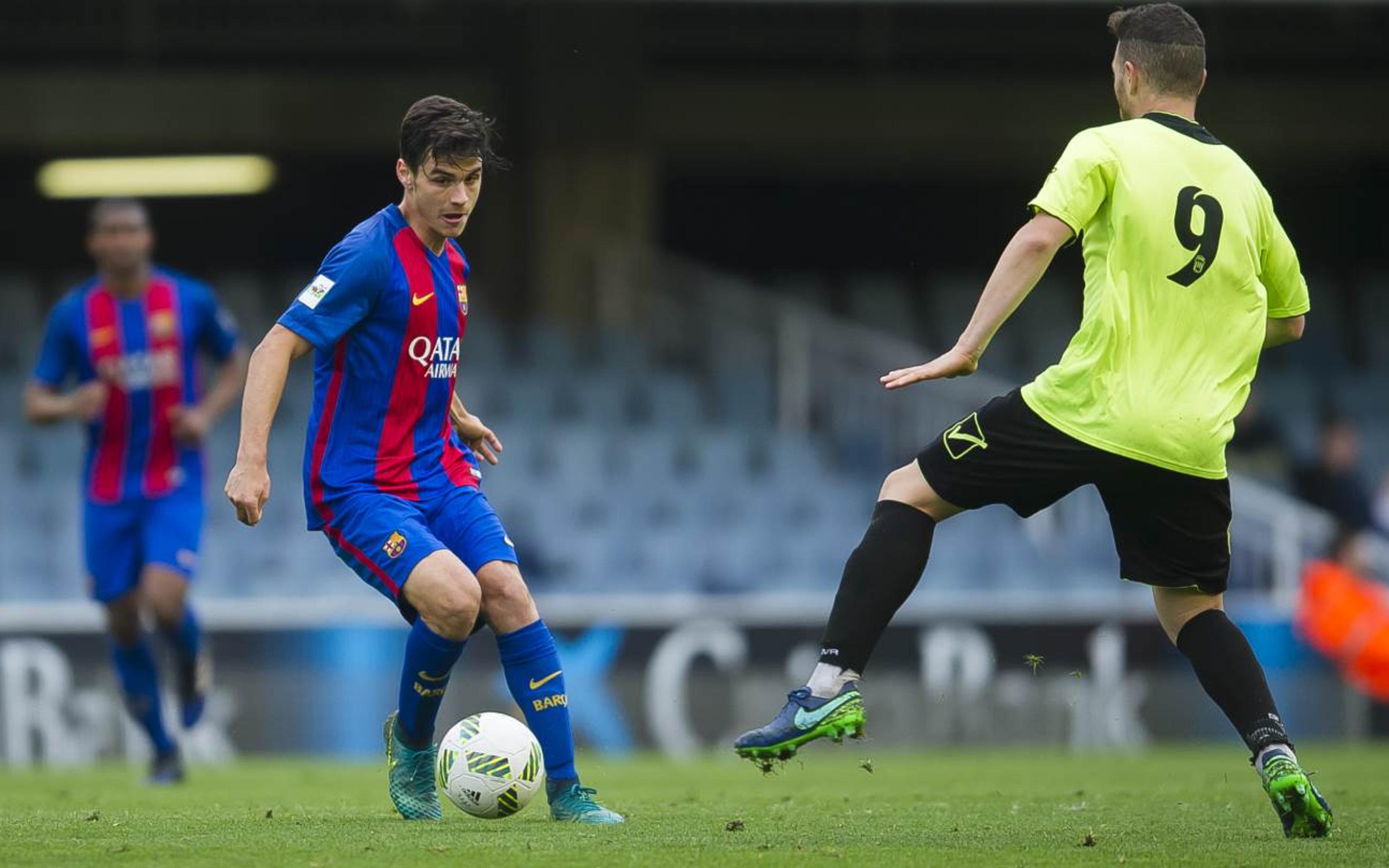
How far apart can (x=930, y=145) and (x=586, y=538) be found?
561 cm

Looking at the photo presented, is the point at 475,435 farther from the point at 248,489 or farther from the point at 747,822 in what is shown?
the point at 747,822

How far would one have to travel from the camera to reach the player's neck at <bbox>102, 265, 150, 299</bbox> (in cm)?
916

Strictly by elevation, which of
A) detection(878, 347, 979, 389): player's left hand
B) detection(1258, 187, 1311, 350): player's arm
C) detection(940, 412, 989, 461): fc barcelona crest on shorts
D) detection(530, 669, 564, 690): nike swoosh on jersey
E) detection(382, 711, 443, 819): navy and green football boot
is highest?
detection(1258, 187, 1311, 350): player's arm

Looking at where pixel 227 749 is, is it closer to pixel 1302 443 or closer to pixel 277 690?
pixel 277 690

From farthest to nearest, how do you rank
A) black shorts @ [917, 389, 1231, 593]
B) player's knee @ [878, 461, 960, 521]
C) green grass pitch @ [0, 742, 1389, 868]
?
player's knee @ [878, 461, 960, 521], black shorts @ [917, 389, 1231, 593], green grass pitch @ [0, 742, 1389, 868]

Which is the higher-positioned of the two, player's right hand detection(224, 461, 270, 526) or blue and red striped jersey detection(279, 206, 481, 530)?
blue and red striped jersey detection(279, 206, 481, 530)

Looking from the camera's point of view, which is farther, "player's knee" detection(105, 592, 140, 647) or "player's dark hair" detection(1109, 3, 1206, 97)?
"player's knee" detection(105, 592, 140, 647)

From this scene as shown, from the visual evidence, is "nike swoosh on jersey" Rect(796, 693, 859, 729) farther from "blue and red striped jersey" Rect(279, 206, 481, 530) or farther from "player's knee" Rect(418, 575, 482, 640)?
"blue and red striped jersey" Rect(279, 206, 481, 530)

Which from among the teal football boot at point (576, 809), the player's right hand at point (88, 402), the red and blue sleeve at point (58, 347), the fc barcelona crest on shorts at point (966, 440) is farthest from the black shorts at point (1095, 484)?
the red and blue sleeve at point (58, 347)

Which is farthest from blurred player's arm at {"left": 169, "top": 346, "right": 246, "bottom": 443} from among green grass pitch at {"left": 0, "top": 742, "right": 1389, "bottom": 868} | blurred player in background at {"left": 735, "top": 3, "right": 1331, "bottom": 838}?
blurred player in background at {"left": 735, "top": 3, "right": 1331, "bottom": 838}

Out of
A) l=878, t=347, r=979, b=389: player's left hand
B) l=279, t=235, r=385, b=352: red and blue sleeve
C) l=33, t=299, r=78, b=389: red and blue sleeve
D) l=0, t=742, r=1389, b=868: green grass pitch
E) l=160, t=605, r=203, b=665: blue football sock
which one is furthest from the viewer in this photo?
l=33, t=299, r=78, b=389: red and blue sleeve

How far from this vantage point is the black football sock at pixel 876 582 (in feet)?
17.4

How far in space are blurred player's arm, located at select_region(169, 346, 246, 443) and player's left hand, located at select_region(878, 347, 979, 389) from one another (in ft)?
14.9

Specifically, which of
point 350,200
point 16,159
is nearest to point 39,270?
point 16,159
